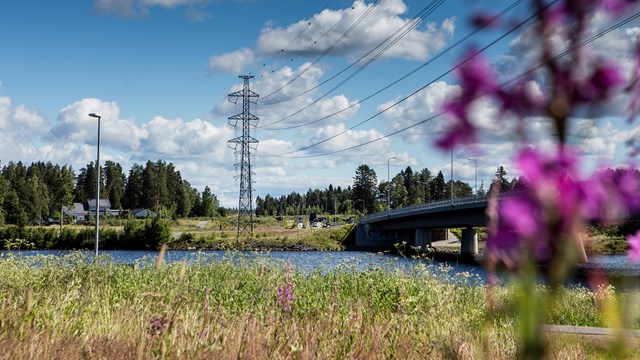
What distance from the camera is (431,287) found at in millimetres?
10859

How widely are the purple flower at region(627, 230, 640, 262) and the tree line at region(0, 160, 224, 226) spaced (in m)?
140

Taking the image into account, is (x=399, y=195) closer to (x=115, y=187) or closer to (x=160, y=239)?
(x=115, y=187)

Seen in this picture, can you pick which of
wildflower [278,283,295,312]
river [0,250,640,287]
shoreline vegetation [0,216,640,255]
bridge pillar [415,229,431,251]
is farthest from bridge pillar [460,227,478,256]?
wildflower [278,283,295,312]

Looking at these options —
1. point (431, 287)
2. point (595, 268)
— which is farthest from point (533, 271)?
point (431, 287)

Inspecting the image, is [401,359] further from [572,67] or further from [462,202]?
[462,202]

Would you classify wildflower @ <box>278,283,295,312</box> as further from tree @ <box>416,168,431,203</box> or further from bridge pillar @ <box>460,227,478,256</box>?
tree @ <box>416,168,431,203</box>

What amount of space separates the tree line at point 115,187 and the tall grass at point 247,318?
424 feet

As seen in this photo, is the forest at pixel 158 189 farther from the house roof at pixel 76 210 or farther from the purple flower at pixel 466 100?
the purple flower at pixel 466 100

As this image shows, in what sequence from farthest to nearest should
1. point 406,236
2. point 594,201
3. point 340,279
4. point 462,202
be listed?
point 406,236, point 462,202, point 340,279, point 594,201

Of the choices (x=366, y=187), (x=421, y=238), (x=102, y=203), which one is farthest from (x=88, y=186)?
(x=421, y=238)

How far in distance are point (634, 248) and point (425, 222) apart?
76.6 meters

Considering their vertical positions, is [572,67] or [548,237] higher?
[572,67]

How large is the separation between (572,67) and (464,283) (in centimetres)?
1334

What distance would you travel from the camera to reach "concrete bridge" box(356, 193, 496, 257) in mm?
62938
